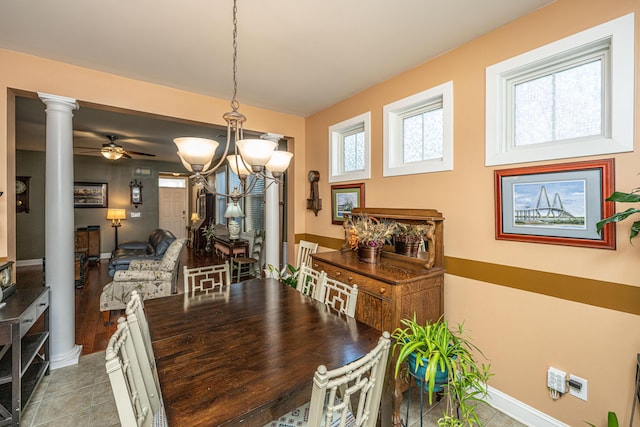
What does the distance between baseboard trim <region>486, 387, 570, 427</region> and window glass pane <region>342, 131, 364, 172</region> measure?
7.78ft

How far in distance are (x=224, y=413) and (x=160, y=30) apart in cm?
240

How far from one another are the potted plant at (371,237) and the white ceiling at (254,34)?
4.80 ft

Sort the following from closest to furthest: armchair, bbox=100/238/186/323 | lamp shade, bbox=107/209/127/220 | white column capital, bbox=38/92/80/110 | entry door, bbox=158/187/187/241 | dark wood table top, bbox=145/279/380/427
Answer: dark wood table top, bbox=145/279/380/427 < white column capital, bbox=38/92/80/110 < armchair, bbox=100/238/186/323 < lamp shade, bbox=107/209/127/220 < entry door, bbox=158/187/187/241

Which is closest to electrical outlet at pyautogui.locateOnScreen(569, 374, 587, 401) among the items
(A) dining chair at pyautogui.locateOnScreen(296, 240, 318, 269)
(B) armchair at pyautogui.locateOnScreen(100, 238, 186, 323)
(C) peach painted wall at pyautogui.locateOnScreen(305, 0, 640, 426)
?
(C) peach painted wall at pyautogui.locateOnScreen(305, 0, 640, 426)

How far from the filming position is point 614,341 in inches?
59.9

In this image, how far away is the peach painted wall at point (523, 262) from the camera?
1.51 meters

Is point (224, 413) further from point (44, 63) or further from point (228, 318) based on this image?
point (44, 63)

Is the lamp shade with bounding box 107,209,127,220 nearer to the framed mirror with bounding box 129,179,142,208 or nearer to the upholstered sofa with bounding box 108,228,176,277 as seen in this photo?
the framed mirror with bounding box 129,179,142,208

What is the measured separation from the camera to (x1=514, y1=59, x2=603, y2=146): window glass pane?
1.64 m

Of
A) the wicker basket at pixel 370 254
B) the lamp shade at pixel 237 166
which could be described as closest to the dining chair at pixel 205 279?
the lamp shade at pixel 237 166

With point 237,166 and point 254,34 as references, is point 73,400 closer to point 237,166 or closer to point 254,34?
point 237,166

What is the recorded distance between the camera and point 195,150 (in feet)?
5.09

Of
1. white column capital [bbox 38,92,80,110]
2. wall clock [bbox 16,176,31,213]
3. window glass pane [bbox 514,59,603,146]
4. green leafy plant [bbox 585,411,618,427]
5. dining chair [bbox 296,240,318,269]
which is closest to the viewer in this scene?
green leafy plant [bbox 585,411,618,427]

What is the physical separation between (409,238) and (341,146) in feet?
5.38
